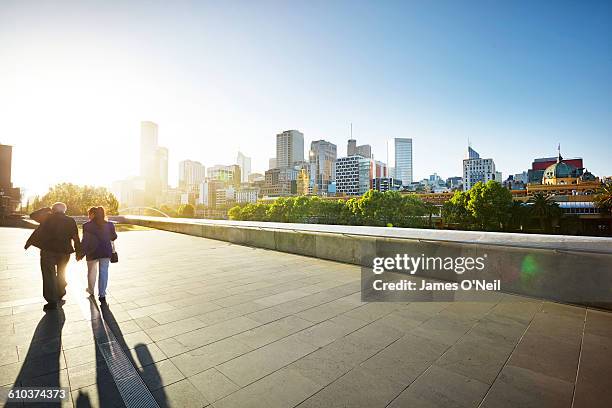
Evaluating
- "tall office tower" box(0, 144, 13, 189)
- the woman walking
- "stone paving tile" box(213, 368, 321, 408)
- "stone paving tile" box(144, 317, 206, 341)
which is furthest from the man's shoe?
"tall office tower" box(0, 144, 13, 189)

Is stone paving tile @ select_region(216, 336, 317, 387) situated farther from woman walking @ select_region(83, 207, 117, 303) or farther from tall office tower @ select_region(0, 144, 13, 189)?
tall office tower @ select_region(0, 144, 13, 189)

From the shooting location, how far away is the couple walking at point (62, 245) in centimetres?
547

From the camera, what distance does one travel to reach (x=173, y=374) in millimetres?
3213

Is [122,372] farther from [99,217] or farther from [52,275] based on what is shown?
[99,217]

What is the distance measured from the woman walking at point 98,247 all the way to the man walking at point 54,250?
21cm

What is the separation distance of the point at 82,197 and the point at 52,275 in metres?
58.6

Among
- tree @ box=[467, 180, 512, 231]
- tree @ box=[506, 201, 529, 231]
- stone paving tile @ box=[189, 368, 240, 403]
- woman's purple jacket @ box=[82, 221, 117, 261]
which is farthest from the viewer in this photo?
tree @ box=[506, 201, 529, 231]

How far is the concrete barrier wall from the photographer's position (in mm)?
5137

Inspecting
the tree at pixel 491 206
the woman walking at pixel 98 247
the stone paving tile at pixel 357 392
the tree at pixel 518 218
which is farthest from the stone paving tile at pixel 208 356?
the tree at pixel 518 218

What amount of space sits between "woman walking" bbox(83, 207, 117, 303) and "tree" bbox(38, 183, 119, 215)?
49561 mm

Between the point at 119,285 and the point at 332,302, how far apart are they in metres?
5.05

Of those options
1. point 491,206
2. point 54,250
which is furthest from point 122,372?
point 491,206

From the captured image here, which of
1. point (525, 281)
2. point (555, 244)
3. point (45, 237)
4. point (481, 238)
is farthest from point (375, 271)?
point (45, 237)

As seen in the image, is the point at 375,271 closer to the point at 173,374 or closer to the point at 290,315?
the point at 290,315
